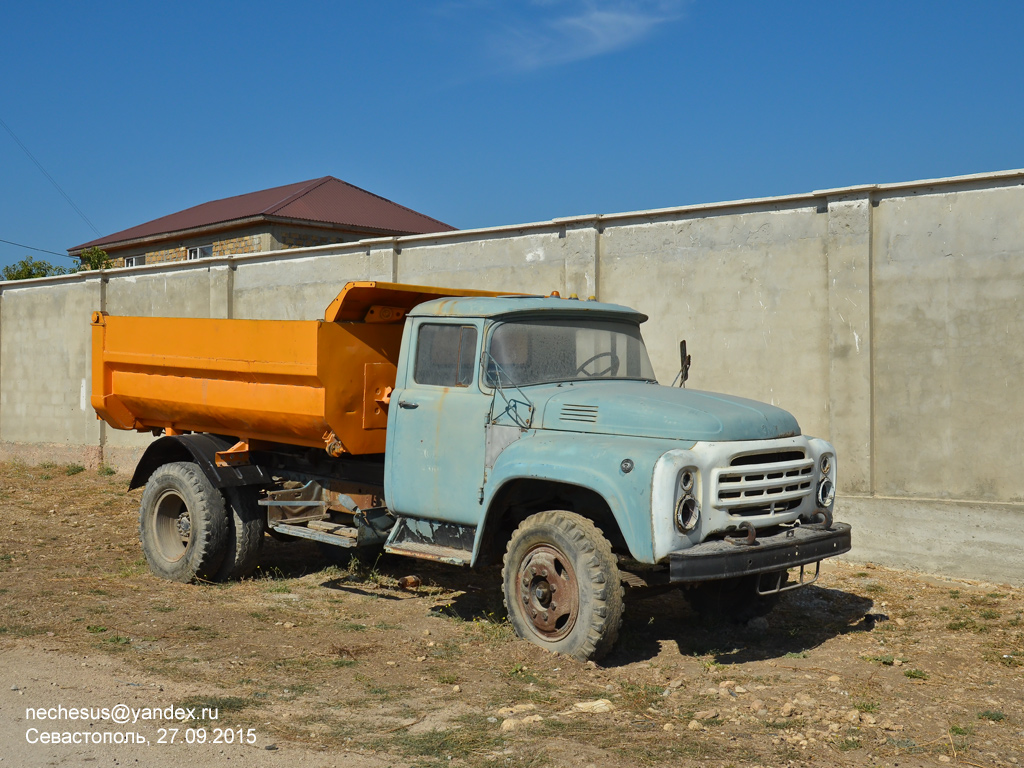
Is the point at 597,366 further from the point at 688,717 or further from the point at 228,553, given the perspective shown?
the point at 228,553

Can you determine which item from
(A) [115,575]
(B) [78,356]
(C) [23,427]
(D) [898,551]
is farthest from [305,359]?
(C) [23,427]

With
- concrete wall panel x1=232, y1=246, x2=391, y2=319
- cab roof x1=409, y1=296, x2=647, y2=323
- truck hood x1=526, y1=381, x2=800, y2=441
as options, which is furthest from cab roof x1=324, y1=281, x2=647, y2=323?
concrete wall panel x1=232, y1=246, x2=391, y2=319

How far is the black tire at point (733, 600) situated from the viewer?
21.2 ft

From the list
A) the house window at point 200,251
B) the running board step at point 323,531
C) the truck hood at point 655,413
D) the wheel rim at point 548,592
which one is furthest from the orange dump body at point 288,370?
the house window at point 200,251

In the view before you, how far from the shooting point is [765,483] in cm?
548

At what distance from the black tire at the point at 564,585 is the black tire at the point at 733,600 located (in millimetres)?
1366

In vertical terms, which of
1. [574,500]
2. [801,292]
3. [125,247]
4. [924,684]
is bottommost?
[924,684]

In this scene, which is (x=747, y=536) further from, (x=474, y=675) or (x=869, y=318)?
(x=869, y=318)

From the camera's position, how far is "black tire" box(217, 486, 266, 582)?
773cm

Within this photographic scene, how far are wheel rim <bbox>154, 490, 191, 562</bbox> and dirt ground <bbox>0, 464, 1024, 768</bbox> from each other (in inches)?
11.3

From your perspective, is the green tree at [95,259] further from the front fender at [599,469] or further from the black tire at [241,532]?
the front fender at [599,469]

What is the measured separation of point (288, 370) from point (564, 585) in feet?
8.72

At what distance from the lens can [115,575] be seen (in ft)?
26.3

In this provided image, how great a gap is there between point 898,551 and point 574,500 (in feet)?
13.7
